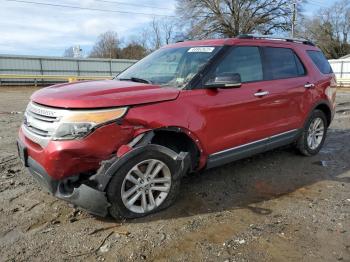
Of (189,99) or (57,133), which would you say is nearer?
(57,133)

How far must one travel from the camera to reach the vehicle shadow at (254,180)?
4297 millimetres

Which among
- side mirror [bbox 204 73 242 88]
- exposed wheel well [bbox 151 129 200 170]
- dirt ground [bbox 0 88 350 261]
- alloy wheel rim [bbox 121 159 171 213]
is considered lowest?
dirt ground [bbox 0 88 350 261]

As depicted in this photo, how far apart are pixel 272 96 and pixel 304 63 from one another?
50.9 inches

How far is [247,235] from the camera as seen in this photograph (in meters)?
3.66

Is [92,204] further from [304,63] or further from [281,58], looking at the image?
[304,63]

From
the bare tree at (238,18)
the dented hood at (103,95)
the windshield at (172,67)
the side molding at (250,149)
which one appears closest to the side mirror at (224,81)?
the windshield at (172,67)

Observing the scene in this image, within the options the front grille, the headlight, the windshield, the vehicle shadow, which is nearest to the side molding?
the vehicle shadow

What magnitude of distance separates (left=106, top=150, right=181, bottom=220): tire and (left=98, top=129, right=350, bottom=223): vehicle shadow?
106 millimetres

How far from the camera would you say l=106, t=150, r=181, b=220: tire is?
3.68 metres

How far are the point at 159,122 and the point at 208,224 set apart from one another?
114cm

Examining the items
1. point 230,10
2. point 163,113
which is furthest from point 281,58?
point 230,10

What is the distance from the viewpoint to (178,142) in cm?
433

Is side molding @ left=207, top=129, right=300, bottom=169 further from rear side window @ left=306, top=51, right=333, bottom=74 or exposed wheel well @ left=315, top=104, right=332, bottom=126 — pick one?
rear side window @ left=306, top=51, right=333, bottom=74

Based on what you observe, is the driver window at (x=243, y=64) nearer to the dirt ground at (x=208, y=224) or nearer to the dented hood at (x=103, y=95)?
the dented hood at (x=103, y=95)
